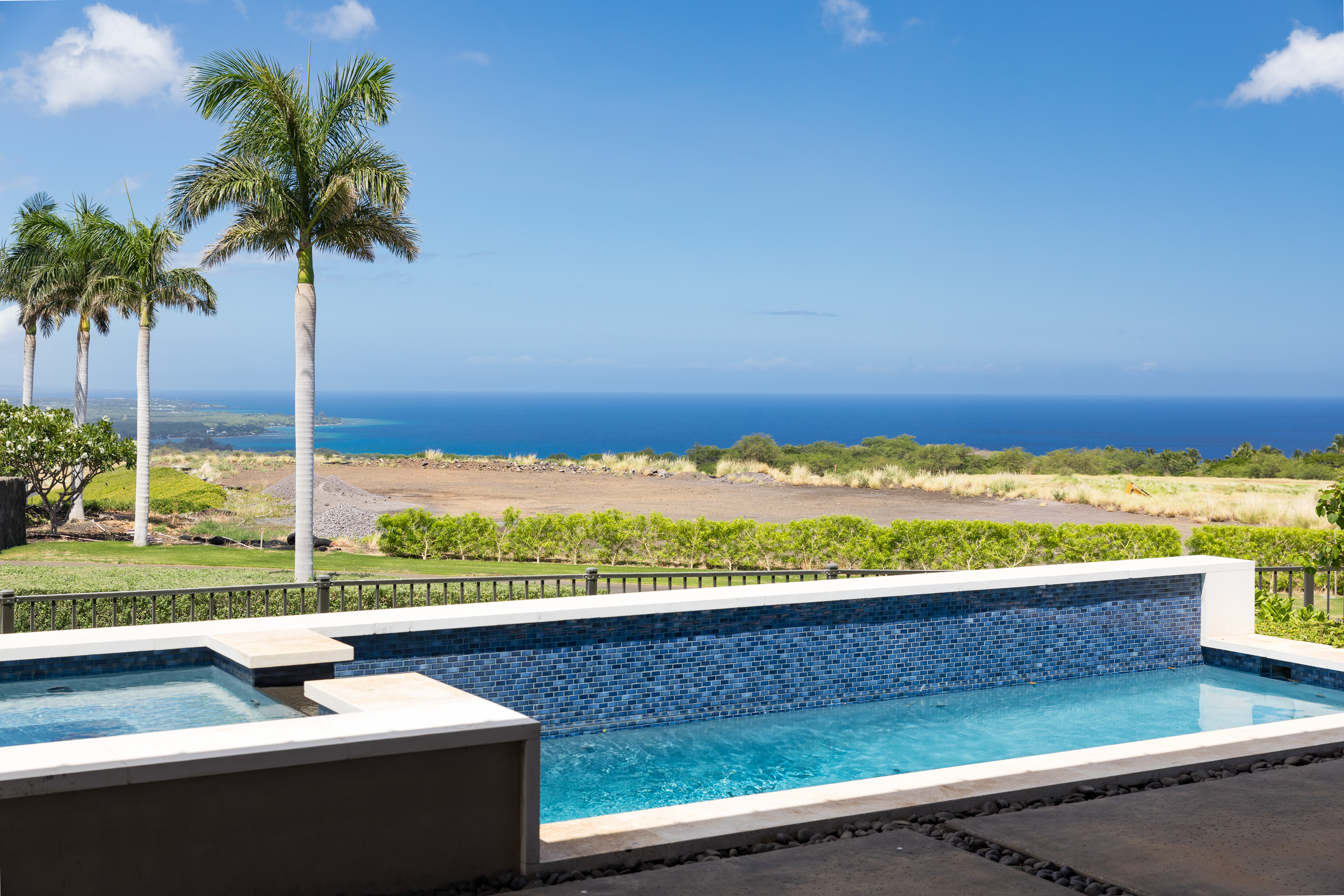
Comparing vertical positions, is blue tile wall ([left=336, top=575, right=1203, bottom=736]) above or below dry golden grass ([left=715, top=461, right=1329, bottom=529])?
below

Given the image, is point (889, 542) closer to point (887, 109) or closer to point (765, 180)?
point (887, 109)

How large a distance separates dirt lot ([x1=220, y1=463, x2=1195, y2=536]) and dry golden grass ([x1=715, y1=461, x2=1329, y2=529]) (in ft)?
3.57

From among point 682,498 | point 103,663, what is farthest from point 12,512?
point 682,498

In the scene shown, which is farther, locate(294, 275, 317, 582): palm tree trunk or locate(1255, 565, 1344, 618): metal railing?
locate(294, 275, 317, 582): palm tree trunk

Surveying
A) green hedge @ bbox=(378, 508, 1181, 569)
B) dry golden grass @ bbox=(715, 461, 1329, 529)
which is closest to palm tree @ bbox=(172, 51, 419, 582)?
green hedge @ bbox=(378, 508, 1181, 569)

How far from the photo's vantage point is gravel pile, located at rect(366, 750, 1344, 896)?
4.12 meters

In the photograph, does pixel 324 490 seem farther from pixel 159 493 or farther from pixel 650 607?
pixel 650 607

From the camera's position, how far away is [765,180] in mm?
106250

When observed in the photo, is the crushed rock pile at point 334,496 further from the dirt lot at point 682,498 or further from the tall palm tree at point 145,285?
the tall palm tree at point 145,285

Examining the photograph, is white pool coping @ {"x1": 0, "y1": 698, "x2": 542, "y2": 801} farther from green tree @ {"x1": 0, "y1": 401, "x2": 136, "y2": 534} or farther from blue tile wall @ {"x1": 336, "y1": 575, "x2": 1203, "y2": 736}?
green tree @ {"x1": 0, "y1": 401, "x2": 136, "y2": 534}

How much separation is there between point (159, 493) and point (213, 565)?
610 inches

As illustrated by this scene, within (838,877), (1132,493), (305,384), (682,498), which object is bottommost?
(682,498)

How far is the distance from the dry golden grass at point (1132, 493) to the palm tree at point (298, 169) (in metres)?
22.7

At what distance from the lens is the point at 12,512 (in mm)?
21359
